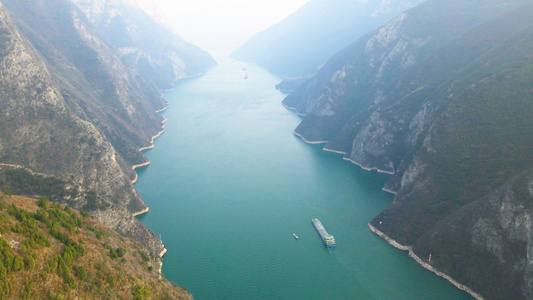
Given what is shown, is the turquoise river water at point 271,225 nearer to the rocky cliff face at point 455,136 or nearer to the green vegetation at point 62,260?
the rocky cliff face at point 455,136

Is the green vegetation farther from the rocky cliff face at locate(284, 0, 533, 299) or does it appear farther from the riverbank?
the rocky cliff face at locate(284, 0, 533, 299)

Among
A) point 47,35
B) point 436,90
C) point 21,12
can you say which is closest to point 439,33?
point 436,90

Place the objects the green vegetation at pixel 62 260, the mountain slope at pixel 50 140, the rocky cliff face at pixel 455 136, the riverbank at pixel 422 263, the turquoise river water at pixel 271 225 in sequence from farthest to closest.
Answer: the mountain slope at pixel 50 140 < the turquoise river water at pixel 271 225 < the rocky cliff face at pixel 455 136 < the riverbank at pixel 422 263 < the green vegetation at pixel 62 260

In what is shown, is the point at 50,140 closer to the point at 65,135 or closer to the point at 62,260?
the point at 65,135

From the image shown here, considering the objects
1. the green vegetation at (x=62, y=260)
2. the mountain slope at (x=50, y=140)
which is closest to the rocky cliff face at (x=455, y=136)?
the green vegetation at (x=62, y=260)

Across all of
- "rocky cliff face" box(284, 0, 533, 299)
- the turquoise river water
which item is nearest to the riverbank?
"rocky cliff face" box(284, 0, 533, 299)

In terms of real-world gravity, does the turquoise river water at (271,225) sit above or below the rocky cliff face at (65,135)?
below

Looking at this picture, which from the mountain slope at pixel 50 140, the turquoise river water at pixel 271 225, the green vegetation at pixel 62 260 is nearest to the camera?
the green vegetation at pixel 62 260
